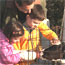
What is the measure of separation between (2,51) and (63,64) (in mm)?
563

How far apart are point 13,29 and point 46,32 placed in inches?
11.6

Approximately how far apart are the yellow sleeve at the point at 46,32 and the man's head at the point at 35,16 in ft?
0.16

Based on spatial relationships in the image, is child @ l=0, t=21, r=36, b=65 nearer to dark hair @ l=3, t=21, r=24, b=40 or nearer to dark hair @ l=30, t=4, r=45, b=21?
dark hair @ l=3, t=21, r=24, b=40

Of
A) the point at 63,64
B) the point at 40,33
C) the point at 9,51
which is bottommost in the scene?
the point at 63,64

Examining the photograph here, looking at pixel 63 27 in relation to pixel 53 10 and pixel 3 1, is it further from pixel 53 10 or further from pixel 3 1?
pixel 3 1

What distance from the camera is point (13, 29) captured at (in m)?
2.06

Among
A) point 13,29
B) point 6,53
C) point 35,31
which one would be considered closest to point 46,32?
point 35,31

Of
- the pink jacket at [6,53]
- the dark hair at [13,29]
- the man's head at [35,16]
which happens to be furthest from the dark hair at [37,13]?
the pink jacket at [6,53]

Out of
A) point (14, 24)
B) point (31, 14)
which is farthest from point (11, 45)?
point (31, 14)

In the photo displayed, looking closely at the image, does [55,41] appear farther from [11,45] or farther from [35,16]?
[11,45]

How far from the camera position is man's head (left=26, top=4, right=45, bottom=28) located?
81.4 inches

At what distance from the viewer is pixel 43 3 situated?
210cm

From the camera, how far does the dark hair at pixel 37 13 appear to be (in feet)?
6.77

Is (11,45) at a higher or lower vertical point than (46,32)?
lower
